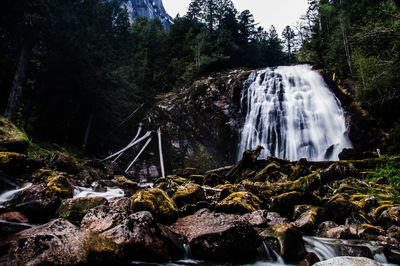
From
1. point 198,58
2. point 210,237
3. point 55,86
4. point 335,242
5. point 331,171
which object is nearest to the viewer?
point 210,237

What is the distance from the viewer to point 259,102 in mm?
20000

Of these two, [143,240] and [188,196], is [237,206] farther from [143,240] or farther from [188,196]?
[143,240]

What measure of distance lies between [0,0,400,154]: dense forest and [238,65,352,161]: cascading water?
2.64 metres

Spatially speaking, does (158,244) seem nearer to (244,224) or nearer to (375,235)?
(244,224)

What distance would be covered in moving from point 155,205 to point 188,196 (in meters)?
1.75

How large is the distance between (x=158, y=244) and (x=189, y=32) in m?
34.5

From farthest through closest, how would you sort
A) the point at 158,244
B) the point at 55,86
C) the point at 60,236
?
the point at 55,86 < the point at 158,244 < the point at 60,236

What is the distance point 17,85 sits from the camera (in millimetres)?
15125

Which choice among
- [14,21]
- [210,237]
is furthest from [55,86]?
[210,237]

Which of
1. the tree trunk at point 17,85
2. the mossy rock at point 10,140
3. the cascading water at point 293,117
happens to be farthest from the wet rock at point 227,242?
the tree trunk at point 17,85

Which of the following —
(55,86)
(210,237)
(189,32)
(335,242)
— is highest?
(189,32)

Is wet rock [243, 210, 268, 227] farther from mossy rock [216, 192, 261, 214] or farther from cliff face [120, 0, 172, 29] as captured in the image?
cliff face [120, 0, 172, 29]

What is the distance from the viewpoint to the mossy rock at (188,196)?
6.82 metres

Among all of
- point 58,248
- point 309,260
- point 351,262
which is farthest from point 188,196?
point 351,262
